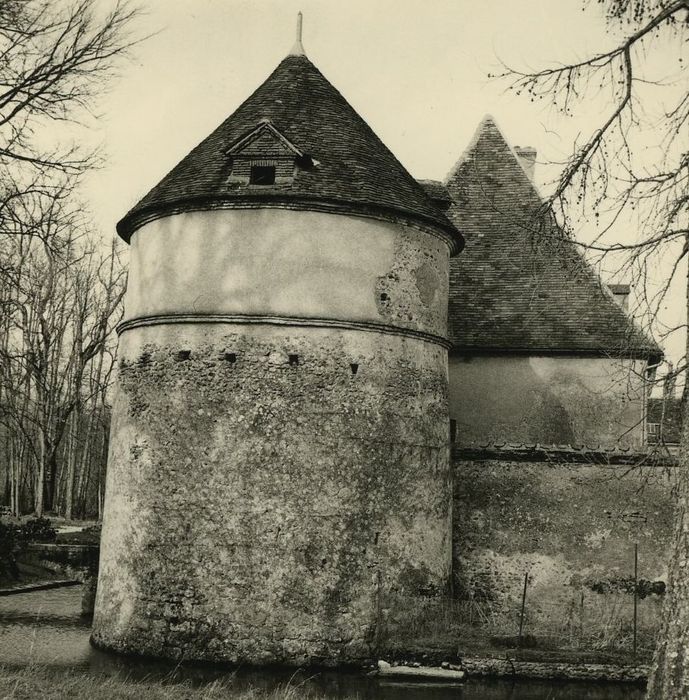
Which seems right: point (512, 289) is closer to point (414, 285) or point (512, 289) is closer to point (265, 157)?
point (414, 285)

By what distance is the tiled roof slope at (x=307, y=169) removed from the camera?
13.7 m

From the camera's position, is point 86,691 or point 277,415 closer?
point 86,691

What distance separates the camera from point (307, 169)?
45.8ft

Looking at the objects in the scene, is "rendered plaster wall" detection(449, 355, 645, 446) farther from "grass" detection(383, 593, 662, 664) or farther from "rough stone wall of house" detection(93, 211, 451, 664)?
"rough stone wall of house" detection(93, 211, 451, 664)

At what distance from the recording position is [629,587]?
14.9 m

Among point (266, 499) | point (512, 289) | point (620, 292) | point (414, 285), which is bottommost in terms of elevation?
point (266, 499)

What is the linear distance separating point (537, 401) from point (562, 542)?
4.02 meters

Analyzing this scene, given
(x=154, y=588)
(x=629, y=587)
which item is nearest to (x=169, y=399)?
(x=154, y=588)

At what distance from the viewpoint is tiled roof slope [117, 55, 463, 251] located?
45.0ft

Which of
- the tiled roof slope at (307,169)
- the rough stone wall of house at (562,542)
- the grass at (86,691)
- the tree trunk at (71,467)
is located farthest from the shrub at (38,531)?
the grass at (86,691)

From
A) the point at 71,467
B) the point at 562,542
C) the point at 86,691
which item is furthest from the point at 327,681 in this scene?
the point at 71,467

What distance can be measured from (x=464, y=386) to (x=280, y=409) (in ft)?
21.4

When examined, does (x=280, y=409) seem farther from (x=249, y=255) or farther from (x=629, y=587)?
(x=629, y=587)

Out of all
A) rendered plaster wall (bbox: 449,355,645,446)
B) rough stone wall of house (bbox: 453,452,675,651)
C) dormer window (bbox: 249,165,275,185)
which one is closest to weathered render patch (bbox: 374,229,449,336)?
dormer window (bbox: 249,165,275,185)
